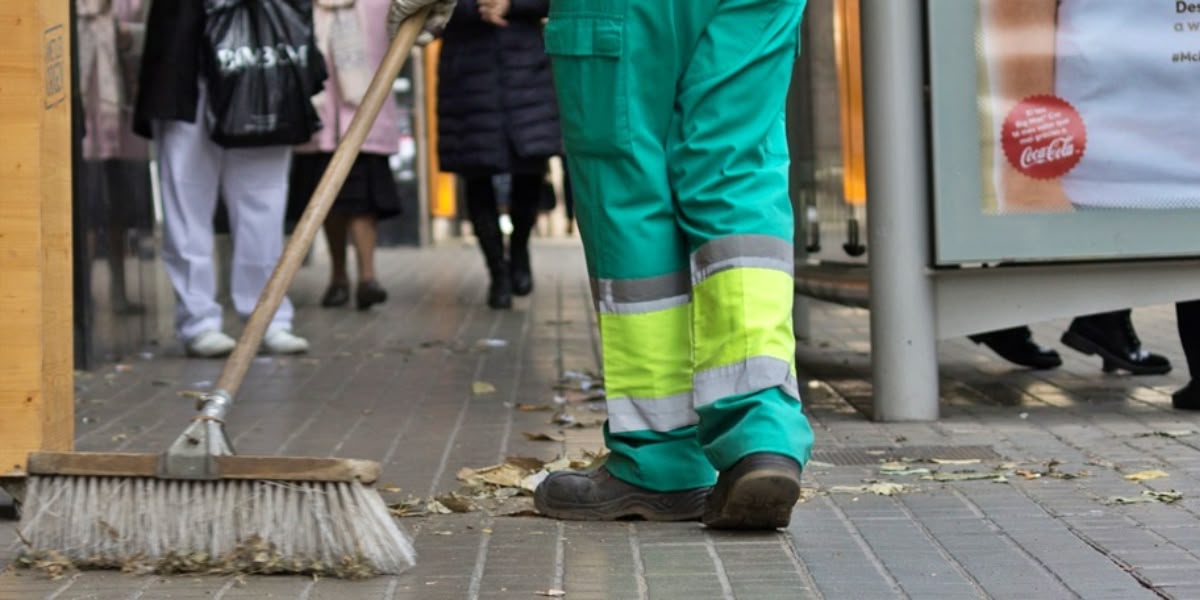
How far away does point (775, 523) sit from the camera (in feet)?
13.3

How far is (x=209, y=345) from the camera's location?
8102 millimetres

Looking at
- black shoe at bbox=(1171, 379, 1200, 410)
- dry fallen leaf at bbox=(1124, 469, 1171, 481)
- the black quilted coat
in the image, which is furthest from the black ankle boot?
dry fallen leaf at bbox=(1124, 469, 1171, 481)

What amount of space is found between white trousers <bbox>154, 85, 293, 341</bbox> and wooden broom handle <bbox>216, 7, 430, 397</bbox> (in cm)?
399

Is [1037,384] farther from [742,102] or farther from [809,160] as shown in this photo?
[742,102]

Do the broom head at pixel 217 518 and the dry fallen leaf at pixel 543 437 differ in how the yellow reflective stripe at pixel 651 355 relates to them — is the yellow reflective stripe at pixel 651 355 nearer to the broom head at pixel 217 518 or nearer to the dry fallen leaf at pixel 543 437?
the broom head at pixel 217 518

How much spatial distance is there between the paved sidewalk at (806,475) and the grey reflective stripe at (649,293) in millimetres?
463

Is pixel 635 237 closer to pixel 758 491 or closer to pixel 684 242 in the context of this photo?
pixel 684 242

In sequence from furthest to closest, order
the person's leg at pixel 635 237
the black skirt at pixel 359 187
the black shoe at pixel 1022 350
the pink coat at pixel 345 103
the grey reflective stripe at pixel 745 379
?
the black skirt at pixel 359 187
the pink coat at pixel 345 103
the black shoe at pixel 1022 350
the person's leg at pixel 635 237
the grey reflective stripe at pixel 745 379

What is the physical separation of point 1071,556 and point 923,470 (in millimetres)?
1059

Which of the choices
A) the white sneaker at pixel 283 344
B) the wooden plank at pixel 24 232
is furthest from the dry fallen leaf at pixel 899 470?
the white sneaker at pixel 283 344

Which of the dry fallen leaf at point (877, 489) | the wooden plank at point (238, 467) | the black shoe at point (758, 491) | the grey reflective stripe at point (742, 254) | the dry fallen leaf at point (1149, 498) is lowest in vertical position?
the dry fallen leaf at point (1149, 498)

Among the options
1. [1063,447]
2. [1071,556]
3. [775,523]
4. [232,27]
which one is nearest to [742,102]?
[775,523]

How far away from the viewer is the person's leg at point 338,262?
10625mm

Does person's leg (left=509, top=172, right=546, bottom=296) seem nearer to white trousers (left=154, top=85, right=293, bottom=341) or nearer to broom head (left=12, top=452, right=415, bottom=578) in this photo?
white trousers (left=154, top=85, right=293, bottom=341)
